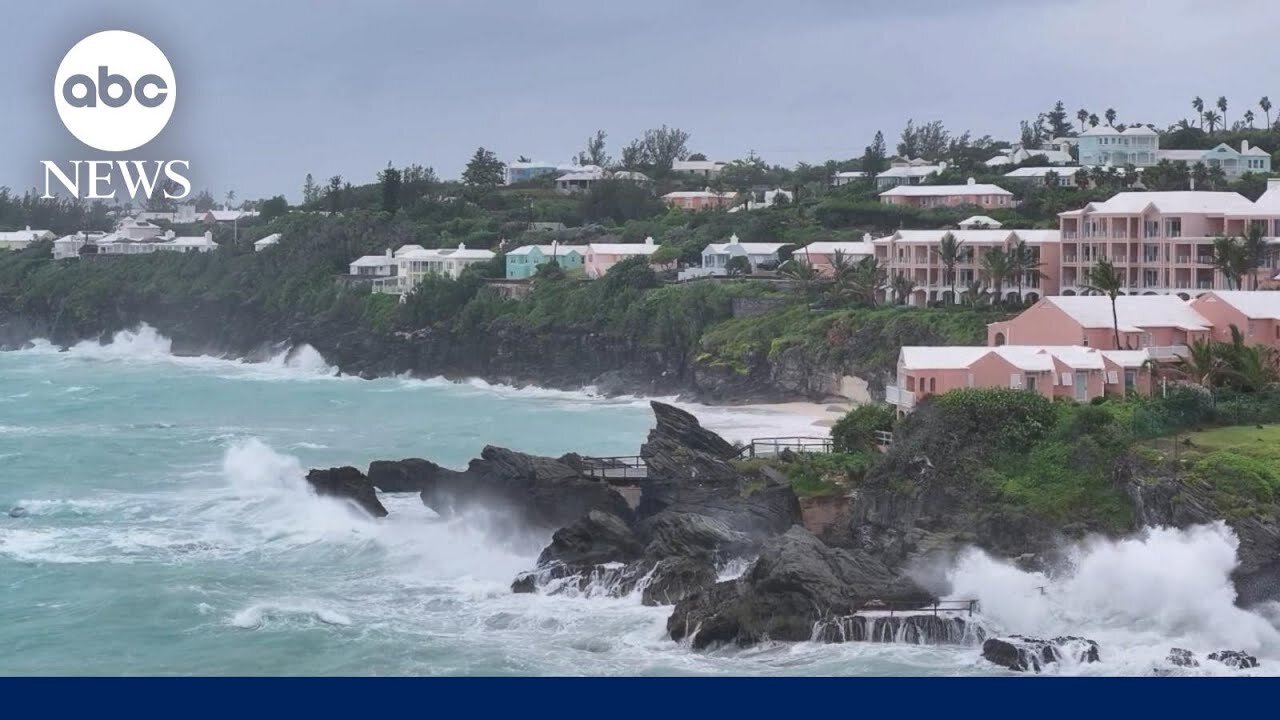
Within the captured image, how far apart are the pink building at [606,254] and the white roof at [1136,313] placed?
24811 mm

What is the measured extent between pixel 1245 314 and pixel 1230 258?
636cm

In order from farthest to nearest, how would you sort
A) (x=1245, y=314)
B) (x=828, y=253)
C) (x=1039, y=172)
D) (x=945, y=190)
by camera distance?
(x=1039, y=172) → (x=945, y=190) → (x=828, y=253) → (x=1245, y=314)

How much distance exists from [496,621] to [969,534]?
5194mm

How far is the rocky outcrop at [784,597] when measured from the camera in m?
16.3

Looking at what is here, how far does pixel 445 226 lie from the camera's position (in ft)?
212

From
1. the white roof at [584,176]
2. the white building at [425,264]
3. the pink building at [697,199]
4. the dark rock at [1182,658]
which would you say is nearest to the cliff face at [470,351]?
the white building at [425,264]

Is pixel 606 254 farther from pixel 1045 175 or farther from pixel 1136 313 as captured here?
pixel 1136 313

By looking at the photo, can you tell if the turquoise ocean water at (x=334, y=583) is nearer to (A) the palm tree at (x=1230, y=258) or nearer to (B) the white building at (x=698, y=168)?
(A) the palm tree at (x=1230, y=258)

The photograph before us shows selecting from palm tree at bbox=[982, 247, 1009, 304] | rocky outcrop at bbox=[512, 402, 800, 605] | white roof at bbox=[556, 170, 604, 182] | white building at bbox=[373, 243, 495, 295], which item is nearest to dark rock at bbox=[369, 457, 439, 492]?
rocky outcrop at bbox=[512, 402, 800, 605]

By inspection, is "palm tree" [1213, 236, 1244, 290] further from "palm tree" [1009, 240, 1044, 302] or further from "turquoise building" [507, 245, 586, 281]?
"turquoise building" [507, 245, 586, 281]

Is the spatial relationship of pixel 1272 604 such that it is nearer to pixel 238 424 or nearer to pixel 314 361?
pixel 238 424

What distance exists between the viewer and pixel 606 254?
52562 millimetres

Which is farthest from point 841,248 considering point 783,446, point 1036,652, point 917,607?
point 1036,652

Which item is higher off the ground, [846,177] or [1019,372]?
[846,177]
